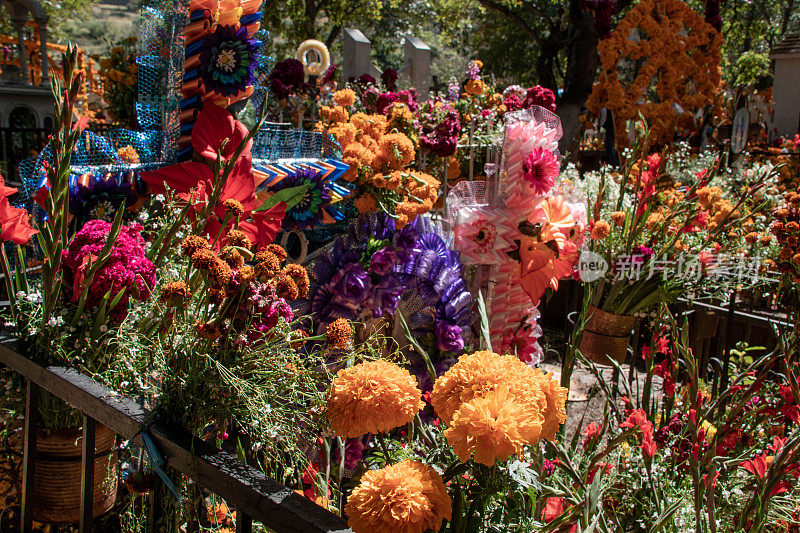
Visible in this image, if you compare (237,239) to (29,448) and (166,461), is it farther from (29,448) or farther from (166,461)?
(29,448)

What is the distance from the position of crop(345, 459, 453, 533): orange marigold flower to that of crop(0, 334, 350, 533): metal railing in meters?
0.08

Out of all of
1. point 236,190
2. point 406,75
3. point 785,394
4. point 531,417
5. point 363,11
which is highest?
point 363,11

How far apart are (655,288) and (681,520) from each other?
69.0 inches

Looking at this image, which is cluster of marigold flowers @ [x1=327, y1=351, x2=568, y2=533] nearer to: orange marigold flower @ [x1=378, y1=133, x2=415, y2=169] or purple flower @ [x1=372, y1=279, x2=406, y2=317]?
purple flower @ [x1=372, y1=279, x2=406, y2=317]

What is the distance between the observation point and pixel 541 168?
7.85ft

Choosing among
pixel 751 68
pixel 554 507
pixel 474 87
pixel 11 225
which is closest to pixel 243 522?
pixel 554 507

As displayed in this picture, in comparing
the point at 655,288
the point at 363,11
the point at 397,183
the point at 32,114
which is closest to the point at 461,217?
the point at 397,183

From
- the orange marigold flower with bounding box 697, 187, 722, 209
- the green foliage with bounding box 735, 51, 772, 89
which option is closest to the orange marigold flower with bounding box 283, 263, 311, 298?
the orange marigold flower with bounding box 697, 187, 722, 209

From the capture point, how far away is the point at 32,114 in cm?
1114

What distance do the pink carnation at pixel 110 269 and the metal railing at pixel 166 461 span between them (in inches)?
6.7

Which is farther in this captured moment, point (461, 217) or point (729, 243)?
point (729, 243)

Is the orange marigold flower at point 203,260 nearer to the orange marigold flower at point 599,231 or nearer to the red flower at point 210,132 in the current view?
the red flower at point 210,132

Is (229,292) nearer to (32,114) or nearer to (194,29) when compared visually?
(194,29)

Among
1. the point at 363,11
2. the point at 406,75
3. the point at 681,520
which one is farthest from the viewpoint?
the point at 363,11
